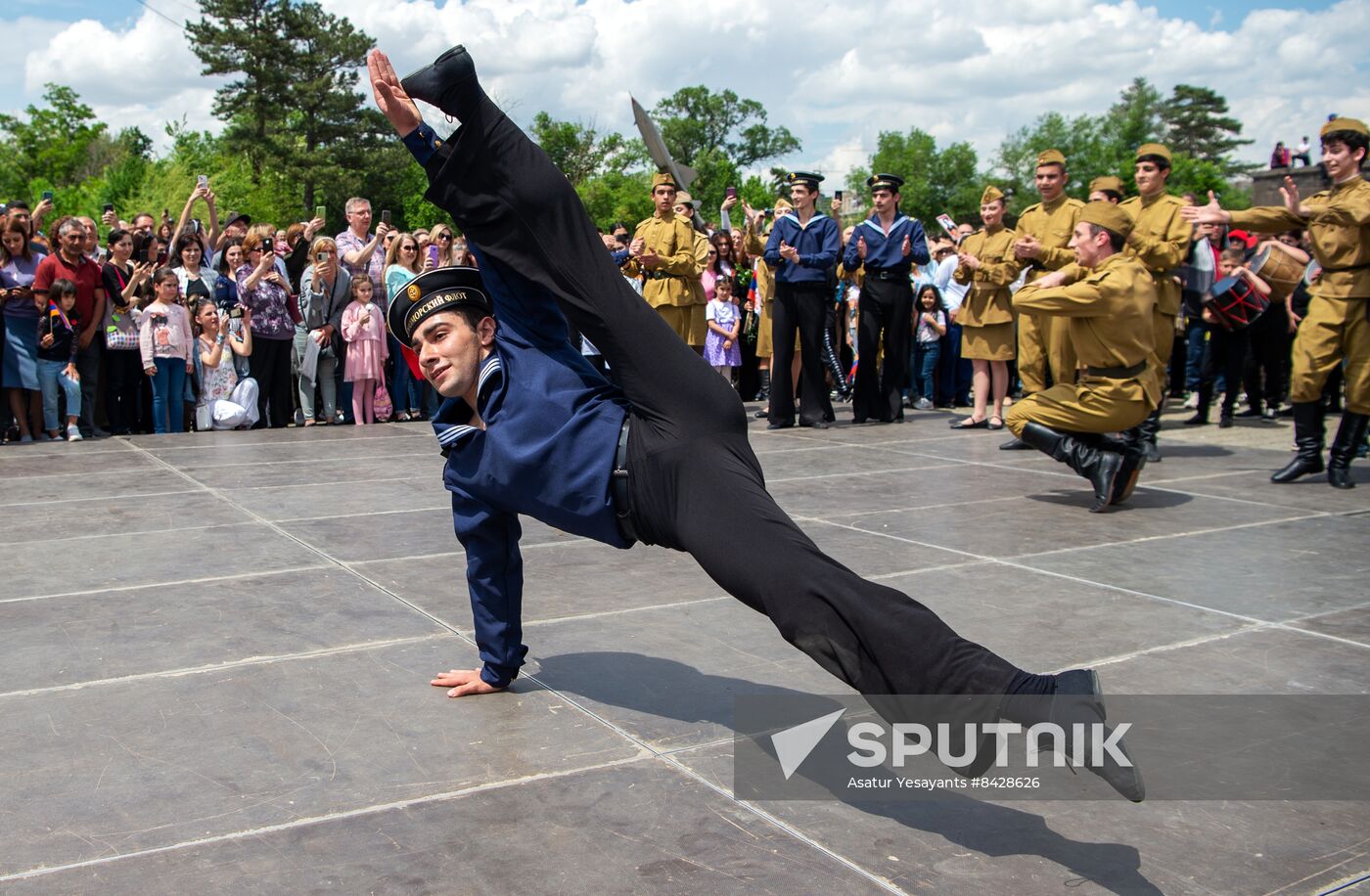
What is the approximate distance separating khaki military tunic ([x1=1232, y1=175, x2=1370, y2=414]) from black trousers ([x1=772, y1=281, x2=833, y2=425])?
4074 mm

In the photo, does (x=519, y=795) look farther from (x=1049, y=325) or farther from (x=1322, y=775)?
(x=1049, y=325)

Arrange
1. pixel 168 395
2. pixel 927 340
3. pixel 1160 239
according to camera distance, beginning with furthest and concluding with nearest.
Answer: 1. pixel 927 340
2. pixel 168 395
3. pixel 1160 239

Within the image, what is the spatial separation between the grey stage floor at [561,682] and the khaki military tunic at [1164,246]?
1.89m

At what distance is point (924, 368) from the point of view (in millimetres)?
13484

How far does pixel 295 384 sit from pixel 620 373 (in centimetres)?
993

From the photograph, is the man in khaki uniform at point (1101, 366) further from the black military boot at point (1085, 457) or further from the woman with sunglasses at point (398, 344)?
the woman with sunglasses at point (398, 344)

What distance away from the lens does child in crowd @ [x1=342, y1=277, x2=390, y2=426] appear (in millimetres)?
11555

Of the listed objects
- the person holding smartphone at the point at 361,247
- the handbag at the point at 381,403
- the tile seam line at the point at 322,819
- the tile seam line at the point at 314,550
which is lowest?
the tile seam line at the point at 322,819

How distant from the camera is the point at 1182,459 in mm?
9211

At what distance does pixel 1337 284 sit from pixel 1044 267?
2117 mm

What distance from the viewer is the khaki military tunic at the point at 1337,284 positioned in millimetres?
7660

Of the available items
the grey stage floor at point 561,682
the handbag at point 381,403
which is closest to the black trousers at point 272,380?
the handbag at point 381,403

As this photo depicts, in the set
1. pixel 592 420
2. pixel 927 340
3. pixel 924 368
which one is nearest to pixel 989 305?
pixel 927 340

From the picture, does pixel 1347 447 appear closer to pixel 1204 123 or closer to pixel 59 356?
pixel 59 356
